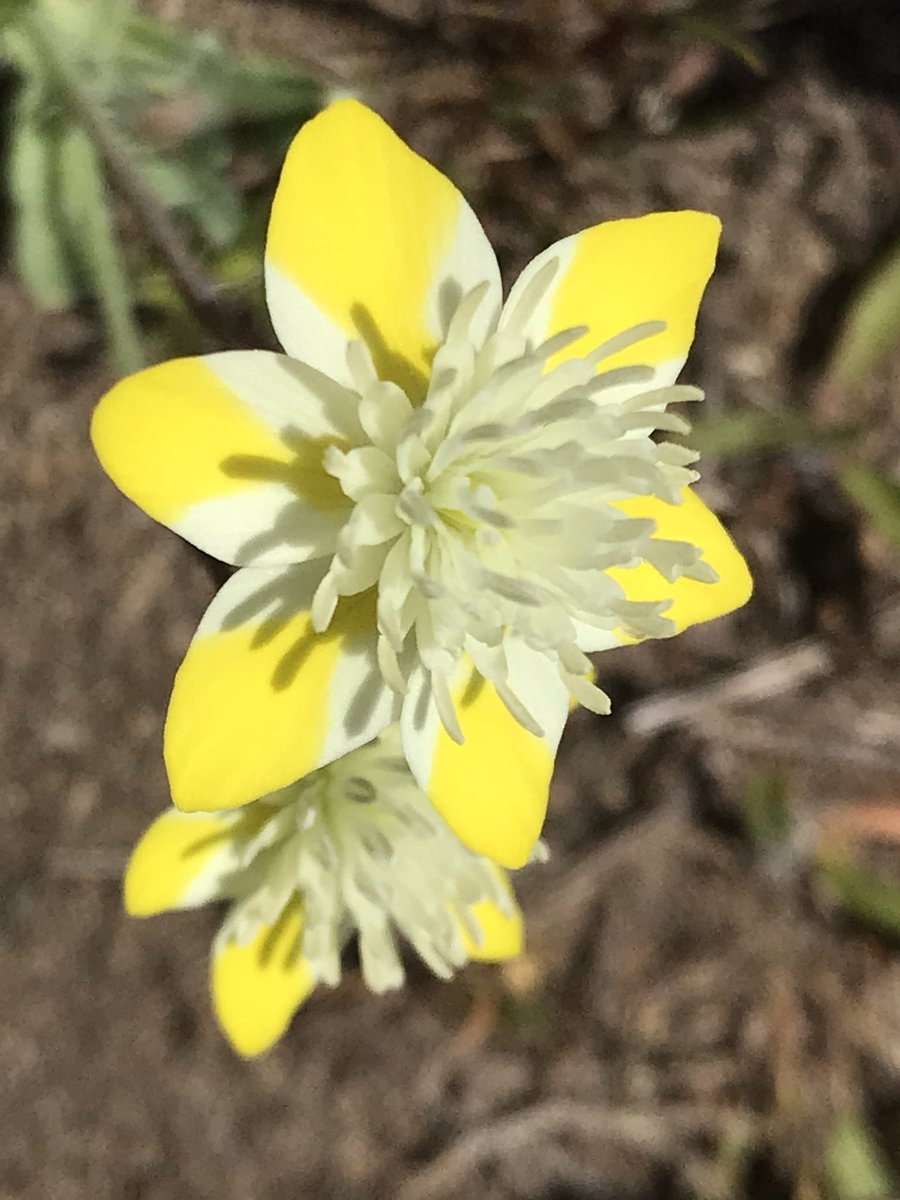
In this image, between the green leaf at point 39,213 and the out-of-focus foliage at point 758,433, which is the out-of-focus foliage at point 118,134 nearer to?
the green leaf at point 39,213

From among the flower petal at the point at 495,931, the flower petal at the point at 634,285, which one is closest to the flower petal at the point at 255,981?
the flower petal at the point at 495,931

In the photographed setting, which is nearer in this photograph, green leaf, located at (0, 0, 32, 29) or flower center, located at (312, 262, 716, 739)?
flower center, located at (312, 262, 716, 739)

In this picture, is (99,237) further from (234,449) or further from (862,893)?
(862,893)

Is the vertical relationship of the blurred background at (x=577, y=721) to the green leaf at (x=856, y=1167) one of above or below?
A: above

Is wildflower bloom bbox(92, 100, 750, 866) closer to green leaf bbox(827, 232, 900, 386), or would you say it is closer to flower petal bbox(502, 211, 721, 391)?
flower petal bbox(502, 211, 721, 391)

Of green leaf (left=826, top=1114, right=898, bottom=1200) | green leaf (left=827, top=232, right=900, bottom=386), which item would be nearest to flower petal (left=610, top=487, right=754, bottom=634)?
green leaf (left=827, top=232, right=900, bottom=386)

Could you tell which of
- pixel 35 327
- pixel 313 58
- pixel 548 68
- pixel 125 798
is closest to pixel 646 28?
pixel 548 68

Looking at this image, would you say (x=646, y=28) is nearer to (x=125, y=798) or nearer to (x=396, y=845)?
(x=396, y=845)
